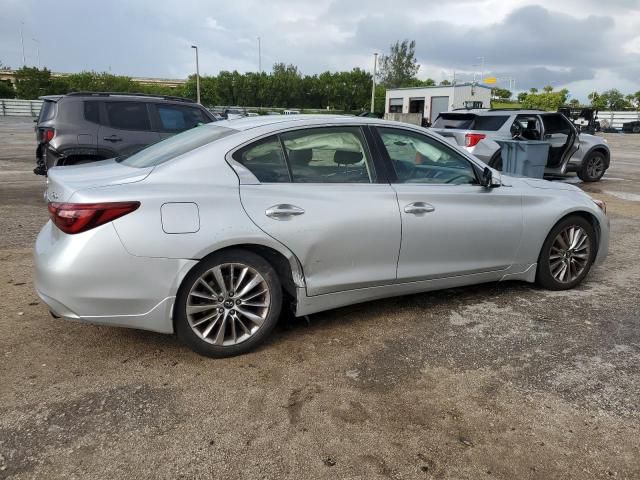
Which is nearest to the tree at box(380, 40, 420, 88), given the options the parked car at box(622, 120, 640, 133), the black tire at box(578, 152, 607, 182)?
the parked car at box(622, 120, 640, 133)

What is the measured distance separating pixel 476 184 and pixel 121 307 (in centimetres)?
280

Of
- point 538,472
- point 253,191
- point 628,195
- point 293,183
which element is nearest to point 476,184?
point 293,183

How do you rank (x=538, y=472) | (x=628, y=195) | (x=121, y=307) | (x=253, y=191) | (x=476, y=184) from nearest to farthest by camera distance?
(x=538, y=472)
(x=121, y=307)
(x=253, y=191)
(x=476, y=184)
(x=628, y=195)

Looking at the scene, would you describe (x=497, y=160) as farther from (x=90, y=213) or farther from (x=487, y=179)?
(x=90, y=213)

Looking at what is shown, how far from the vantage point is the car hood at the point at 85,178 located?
323 centimetres

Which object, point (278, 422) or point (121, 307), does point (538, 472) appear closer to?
point (278, 422)

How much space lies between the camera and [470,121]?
11023 mm

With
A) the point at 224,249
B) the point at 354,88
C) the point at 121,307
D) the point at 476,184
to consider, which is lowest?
Result: the point at 121,307

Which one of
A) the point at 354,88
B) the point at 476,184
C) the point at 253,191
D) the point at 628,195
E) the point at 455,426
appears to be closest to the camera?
the point at 455,426

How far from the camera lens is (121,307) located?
3.17 meters

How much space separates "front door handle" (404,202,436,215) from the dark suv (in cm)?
545

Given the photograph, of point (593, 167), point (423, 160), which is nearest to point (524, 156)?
point (593, 167)

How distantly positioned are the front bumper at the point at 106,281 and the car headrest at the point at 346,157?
1.29 m

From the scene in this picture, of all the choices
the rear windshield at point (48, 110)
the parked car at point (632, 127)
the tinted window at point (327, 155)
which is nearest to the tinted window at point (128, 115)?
the rear windshield at point (48, 110)
